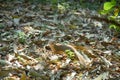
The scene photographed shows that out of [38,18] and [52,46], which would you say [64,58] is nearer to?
[52,46]

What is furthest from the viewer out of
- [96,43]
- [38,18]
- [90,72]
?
[38,18]

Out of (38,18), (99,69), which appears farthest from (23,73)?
(38,18)

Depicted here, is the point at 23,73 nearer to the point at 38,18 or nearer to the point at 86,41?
the point at 86,41

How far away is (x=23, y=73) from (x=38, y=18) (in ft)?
9.42

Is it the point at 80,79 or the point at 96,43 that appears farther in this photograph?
the point at 96,43

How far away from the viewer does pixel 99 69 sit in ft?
13.4

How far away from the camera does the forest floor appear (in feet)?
12.9

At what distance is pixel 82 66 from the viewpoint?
4125 mm

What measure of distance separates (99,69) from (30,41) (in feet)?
4.36

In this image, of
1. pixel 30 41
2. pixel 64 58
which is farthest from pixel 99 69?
pixel 30 41

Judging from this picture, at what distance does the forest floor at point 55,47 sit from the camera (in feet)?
12.9

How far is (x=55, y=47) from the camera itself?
4.65 m

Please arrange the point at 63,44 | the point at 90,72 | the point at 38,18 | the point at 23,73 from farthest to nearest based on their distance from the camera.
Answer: the point at 38,18, the point at 63,44, the point at 90,72, the point at 23,73

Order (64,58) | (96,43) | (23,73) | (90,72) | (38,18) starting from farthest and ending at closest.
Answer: (38,18), (96,43), (64,58), (90,72), (23,73)
